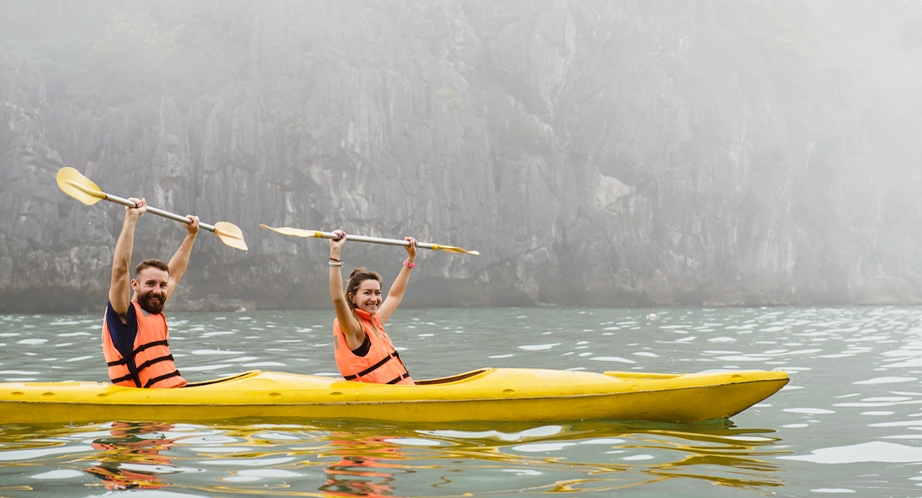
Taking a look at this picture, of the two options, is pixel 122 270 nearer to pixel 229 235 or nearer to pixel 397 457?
pixel 397 457

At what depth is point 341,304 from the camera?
211 inches

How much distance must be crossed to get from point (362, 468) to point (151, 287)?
95.4 inches

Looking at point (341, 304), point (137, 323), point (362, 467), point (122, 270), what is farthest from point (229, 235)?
point (362, 467)

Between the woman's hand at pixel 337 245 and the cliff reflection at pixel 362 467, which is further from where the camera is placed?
the woman's hand at pixel 337 245

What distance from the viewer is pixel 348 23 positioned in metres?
31.3

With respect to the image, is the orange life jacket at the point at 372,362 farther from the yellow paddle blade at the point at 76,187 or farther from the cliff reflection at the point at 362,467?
the yellow paddle blade at the point at 76,187

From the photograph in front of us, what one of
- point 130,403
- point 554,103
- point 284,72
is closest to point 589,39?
point 554,103

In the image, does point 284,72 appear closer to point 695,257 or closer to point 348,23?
point 348,23

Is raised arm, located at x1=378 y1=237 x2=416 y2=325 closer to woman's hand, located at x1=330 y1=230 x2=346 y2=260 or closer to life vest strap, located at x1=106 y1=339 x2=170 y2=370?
woman's hand, located at x1=330 y1=230 x2=346 y2=260

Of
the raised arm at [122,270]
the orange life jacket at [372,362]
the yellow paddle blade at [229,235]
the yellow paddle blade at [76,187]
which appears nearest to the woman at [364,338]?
the orange life jacket at [372,362]

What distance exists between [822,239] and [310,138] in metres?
23.4

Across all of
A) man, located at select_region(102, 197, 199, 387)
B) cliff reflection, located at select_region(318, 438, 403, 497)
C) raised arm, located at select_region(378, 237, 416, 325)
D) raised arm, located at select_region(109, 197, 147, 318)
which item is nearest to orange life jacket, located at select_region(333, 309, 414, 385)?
raised arm, located at select_region(378, 237, 416, 325)

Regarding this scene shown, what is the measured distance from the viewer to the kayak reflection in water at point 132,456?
3.90m

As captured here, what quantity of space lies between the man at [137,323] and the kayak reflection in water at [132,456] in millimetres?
436
